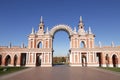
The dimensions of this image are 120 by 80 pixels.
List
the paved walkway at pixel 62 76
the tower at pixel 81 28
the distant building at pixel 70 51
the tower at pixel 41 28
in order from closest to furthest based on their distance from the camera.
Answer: the paved walkway at pixel 62 76 < the distant building at pixel 70 51 < the tower at pixel 81 28 < the tower at pixel 41 28

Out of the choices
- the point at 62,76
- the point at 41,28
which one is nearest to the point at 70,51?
the point at 41,28

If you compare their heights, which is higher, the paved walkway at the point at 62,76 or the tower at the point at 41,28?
the tower at the point at 41,28

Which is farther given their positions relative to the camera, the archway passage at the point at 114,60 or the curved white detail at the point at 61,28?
the curved white detail at the point at 61,28

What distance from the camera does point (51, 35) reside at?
188 feet

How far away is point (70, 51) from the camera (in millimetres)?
57812

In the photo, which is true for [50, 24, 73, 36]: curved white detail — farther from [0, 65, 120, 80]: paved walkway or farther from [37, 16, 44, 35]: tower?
[0, 65, 120, 80]: paved walkway

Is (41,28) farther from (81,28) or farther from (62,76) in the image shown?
(62,76)

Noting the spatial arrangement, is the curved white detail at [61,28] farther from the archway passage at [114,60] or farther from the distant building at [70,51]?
the archway passage at [114,60]

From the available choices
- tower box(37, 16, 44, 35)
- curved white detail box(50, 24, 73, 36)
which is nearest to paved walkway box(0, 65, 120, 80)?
curved white detail box(50, 24, 73, 36)

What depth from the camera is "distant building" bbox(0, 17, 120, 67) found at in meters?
54.8

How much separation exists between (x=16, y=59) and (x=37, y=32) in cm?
1288

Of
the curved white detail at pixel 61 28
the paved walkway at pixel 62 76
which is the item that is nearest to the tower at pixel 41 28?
the curved white detail at pixel 61 28

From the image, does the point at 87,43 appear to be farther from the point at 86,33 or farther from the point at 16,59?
the point at 16,59

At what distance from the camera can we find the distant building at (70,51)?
54.8 meters
